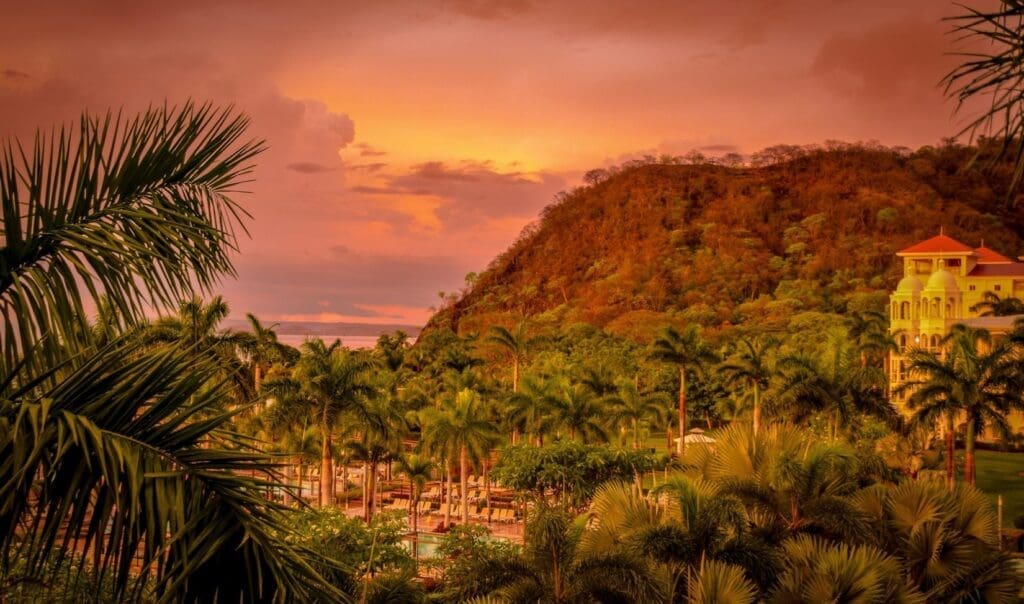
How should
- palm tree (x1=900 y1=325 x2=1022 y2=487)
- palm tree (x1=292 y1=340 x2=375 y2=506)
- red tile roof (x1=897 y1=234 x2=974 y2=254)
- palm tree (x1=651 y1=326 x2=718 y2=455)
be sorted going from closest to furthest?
palm tree (x1=900 y1=325 x2=1022 y2=487) < palm tree (x1=292 y1=340 x2=375 y2=506) < palm tree (x1=651 y1=326 x2=718 y2=455) < red tile roof (x1=897 y1=234 x2=974 y2=254)

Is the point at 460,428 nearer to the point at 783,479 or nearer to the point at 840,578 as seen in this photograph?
the point at 783,479

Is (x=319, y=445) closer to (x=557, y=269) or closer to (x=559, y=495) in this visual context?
(x=559, y=495)

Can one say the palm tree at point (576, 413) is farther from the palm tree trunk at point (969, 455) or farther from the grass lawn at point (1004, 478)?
the grass lawn at point (1004, 478)

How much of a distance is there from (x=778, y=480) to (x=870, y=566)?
2.61m

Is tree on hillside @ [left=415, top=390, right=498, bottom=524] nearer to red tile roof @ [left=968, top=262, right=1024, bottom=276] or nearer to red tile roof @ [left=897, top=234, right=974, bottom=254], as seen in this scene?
red tile roof @ [left=897, top=234, right=974, bottom=254]

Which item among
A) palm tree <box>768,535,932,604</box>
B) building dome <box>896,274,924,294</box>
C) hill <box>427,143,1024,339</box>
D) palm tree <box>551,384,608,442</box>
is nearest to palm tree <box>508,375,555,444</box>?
palm tree <box>551,384,608,442</box>

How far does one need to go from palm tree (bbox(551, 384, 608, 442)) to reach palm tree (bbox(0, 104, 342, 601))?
3253cm

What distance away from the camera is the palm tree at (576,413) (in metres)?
35.7

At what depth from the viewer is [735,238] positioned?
126 metres

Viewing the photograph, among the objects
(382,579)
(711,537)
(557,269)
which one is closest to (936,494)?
(711,537)

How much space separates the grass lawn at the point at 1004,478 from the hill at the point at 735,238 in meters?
37.0

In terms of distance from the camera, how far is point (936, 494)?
51.6 ft

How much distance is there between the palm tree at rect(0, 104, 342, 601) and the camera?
275 centimetres

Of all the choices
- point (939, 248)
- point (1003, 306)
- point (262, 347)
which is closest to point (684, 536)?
point (262, 347)
